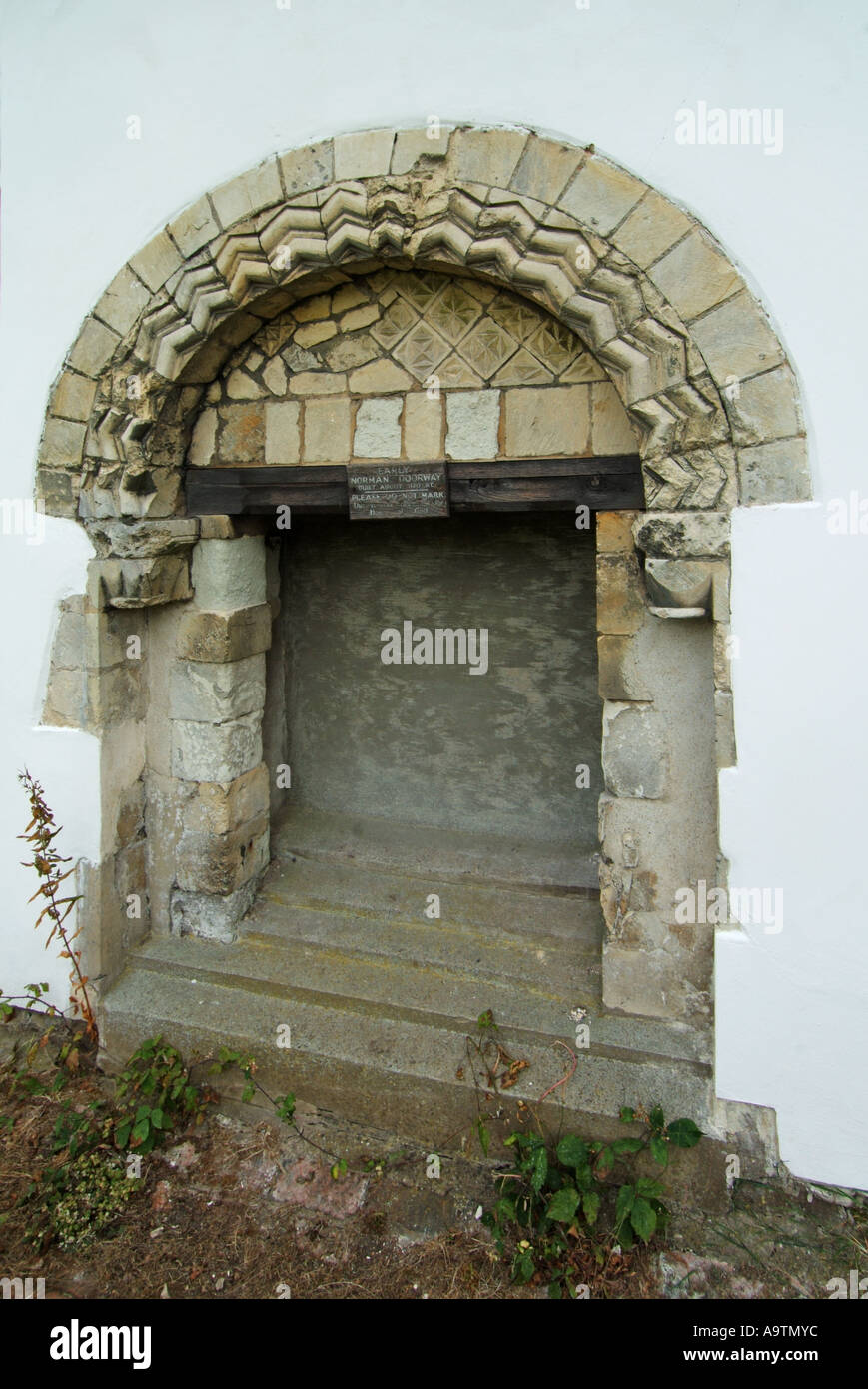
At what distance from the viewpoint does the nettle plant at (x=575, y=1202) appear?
255 cm

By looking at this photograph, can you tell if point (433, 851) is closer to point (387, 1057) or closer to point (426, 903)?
point (426, 903)

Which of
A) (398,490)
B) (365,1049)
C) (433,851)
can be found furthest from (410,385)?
(365,1049)

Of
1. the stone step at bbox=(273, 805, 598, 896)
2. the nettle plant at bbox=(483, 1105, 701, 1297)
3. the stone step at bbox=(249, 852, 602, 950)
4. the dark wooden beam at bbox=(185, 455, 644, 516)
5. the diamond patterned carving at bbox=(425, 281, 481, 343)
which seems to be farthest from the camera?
the stone step at bbox=(273, 805, 598, 896)

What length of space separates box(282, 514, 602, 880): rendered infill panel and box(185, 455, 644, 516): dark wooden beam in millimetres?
633

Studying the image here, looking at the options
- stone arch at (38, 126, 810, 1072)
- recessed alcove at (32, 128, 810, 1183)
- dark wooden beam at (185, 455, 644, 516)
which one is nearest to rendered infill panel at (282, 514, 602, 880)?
recessed alcove at (32, 128, 810, 1183)

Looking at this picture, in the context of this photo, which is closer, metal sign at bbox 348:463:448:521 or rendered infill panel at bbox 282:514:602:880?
metal sign at bbox 348:463:448:521

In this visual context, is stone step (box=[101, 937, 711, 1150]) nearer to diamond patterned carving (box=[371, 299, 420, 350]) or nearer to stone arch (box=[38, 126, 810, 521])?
stone arch (box=[38, 126, 810, 521])

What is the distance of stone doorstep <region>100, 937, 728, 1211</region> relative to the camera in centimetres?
285

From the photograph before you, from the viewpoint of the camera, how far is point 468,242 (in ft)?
9.41

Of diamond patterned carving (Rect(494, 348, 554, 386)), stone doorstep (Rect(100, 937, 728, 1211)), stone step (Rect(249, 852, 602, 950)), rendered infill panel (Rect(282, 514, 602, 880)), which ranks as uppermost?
diamond patterned carving (Rect(494, 348, 554, 386))

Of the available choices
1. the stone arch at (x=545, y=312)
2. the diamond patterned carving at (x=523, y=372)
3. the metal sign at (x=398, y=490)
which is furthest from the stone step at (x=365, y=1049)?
the diamond patterned carving at (x=523, y=372)

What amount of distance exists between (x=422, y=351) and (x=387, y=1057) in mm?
2668

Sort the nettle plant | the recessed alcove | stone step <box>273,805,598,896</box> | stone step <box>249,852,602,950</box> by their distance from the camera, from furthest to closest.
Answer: stone step <box>273,805,598,896</box>, stone step <box>249,852,602,950</box>, the recessed alcove, the nettle plant

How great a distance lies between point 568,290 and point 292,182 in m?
1.09
